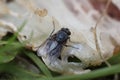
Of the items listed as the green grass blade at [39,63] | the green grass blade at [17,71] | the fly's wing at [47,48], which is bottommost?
the green grass blade at [17,71]

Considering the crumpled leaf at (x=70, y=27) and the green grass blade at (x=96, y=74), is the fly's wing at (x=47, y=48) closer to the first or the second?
the crumpled leaf at (x=70, y=27)

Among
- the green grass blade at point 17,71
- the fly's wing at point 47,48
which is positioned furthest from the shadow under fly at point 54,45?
the green grass blade at point 17,71

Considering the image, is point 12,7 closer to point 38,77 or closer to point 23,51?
point 23,51

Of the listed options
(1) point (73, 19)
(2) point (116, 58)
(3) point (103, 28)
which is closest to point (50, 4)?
(1) point (73, 19)

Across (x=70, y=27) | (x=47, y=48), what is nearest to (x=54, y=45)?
(x=47, y=48)

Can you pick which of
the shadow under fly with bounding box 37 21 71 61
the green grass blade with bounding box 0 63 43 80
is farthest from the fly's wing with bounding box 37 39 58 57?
the green grass blade with bounding box 0 63 43 80

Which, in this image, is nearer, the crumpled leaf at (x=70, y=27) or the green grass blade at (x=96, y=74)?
the green grass blade at (x=96, y=74)

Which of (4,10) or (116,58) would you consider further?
(4,10)

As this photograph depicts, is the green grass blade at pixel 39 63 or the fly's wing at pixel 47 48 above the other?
the fly's wing at pixel 47 48

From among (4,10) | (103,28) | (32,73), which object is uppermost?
(103,28)
